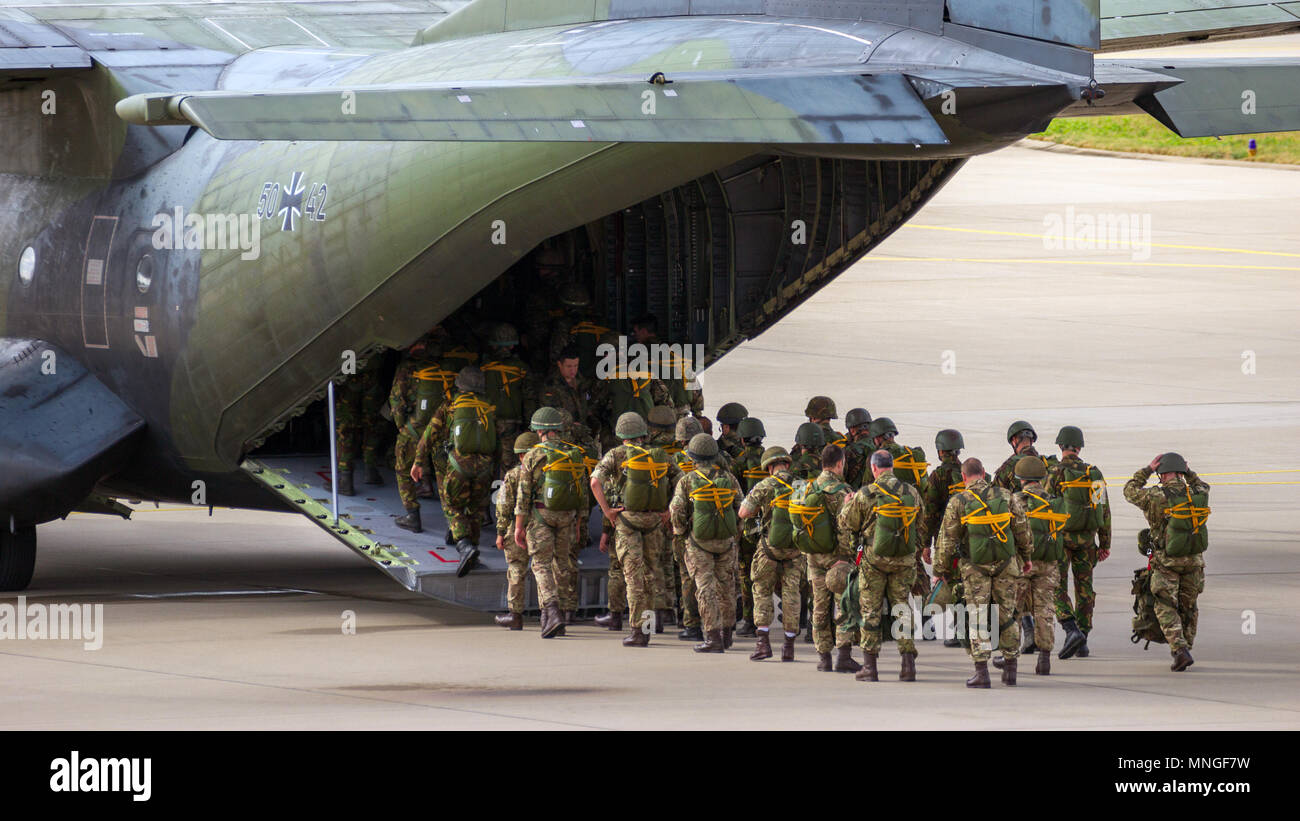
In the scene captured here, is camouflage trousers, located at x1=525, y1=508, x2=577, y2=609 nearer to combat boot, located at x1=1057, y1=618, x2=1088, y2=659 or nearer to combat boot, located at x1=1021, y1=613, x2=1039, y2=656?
combat boot, located at x1=1021, y1=613, x2=1039, y2=656

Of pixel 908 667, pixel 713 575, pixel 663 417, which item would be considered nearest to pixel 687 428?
pixel 663 417

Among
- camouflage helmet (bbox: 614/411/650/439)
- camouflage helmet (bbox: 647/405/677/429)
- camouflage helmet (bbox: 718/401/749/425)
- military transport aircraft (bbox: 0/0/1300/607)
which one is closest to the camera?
military transport aircraft (bbox: 0/0/1300/607)

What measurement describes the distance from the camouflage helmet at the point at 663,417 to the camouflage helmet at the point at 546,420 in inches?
43.9

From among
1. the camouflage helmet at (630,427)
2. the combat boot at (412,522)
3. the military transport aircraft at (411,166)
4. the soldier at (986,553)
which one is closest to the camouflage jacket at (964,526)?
the soldier at (986,553)

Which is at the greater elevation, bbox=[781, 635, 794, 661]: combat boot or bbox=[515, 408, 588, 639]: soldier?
bbox=[515, 408, 588, 639]: soldier

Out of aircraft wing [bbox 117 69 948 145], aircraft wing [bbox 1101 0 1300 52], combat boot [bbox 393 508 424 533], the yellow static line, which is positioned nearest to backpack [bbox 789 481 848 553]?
aircraft wing [bbox 117 69 948 145]

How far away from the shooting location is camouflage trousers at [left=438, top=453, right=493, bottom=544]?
1641 centimetres

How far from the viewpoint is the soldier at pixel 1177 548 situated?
14.4 metres

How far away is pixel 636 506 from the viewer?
15.5m

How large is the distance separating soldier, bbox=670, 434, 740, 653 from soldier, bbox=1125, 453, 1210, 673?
2.94 m

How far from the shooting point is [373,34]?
19.1 m

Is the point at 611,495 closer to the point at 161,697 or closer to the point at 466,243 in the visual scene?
the point at 466,243

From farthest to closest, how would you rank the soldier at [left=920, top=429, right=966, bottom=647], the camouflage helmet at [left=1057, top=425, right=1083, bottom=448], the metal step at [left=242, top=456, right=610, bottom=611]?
1. the metal step at [left=242, top=456, right=610, bottom=611]
2. the soldier at [left=920, top=429, right=966, bottom=647]
3. the camouflage helmet at [left=1057, top=425, right=1083, bottom=448]

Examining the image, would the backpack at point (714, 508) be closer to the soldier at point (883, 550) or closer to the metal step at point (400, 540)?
the soldier at point (883, 550)
